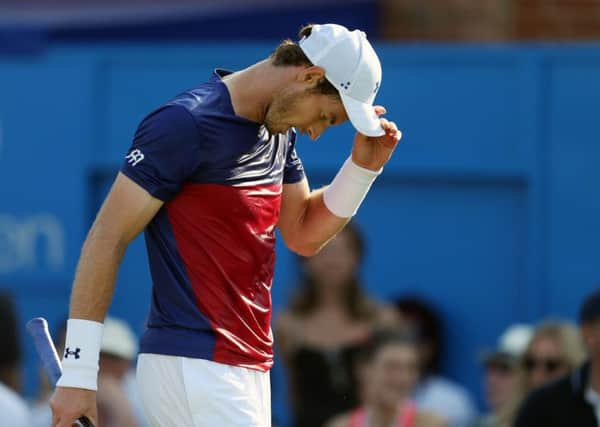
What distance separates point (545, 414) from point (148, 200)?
260cm

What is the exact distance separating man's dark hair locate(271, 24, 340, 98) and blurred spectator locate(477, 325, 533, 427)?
356 centimetres

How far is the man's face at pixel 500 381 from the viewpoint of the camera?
7867mm

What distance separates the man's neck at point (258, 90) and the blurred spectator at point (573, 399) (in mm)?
2411

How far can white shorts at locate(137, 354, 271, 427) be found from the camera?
4.33 metres

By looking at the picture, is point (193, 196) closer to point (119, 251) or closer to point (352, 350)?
point (119, 251)

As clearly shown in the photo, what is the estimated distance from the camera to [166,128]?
4.23 meters

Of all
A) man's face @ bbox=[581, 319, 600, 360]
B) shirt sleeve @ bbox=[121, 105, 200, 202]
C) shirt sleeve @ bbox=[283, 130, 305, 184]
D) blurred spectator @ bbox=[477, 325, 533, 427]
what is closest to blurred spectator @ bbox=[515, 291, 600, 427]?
man's face @ bbox=[581, 319, 600, 360]

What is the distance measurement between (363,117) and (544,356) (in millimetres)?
3257

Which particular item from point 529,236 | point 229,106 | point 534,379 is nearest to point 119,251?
point 229,106

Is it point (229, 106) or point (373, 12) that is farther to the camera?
point (373, 12)

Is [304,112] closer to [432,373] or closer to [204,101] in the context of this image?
[204,101]

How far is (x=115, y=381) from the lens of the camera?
23.3ft

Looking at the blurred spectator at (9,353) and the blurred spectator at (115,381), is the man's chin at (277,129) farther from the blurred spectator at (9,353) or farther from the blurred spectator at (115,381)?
the blurred spectator at (115,381)

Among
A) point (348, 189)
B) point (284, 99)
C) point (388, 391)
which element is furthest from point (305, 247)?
point (388, 391)
